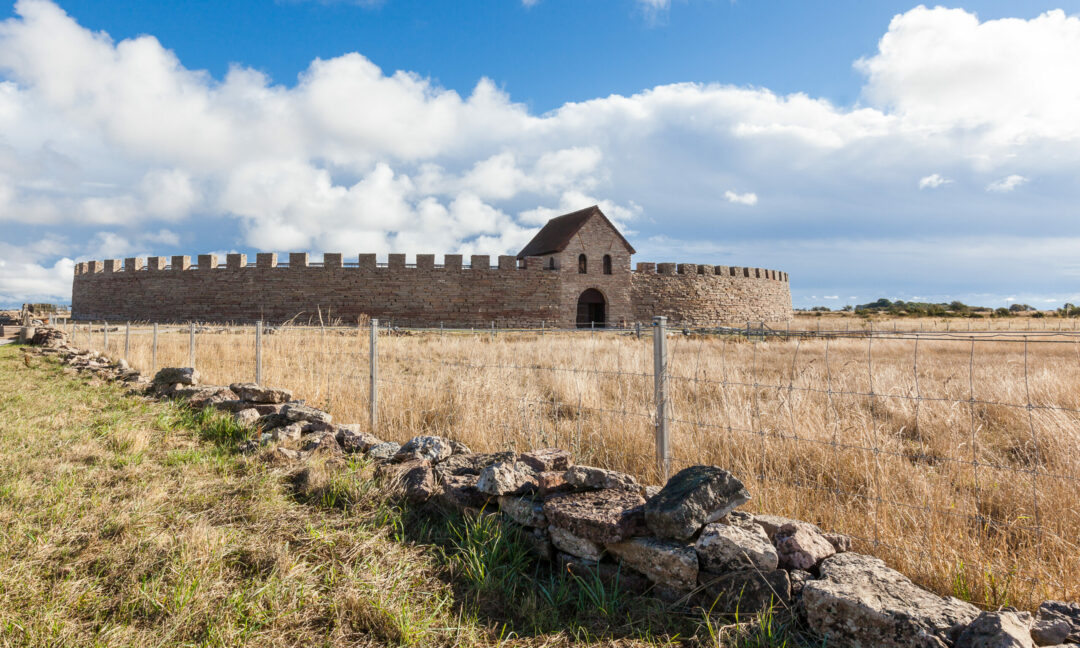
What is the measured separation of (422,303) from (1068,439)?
26.0 meters

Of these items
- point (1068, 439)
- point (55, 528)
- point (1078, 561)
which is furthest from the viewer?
point (1068, 439)

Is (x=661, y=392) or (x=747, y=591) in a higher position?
(x=661, y=392)

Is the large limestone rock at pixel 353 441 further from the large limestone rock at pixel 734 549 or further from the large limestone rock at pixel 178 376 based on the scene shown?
the large limestone rock at pixel 178 376

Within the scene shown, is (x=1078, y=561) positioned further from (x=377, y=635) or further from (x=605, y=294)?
(x=605, y=294)

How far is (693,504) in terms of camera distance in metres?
2.60

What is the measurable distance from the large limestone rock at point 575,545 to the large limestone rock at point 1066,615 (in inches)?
69.3

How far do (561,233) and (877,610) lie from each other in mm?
29848

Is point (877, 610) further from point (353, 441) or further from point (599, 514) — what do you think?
point (353, 441)

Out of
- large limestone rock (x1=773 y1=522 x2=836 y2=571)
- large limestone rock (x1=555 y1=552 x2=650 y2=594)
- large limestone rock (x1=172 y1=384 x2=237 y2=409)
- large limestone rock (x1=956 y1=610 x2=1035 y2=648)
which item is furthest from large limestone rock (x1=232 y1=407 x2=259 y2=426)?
large limestone rock (x1=956 y1=610 x2=1035 y2=648)

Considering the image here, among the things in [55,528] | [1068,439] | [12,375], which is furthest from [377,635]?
[12,375]

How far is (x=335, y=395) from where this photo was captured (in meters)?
6.97

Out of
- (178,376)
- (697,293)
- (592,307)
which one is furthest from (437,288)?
(178,376)

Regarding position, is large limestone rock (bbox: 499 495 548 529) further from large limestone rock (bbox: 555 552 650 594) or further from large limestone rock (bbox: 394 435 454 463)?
large limestone rock (bbox: 394 435 454 463)

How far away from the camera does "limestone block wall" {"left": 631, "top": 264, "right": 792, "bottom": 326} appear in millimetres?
31562
